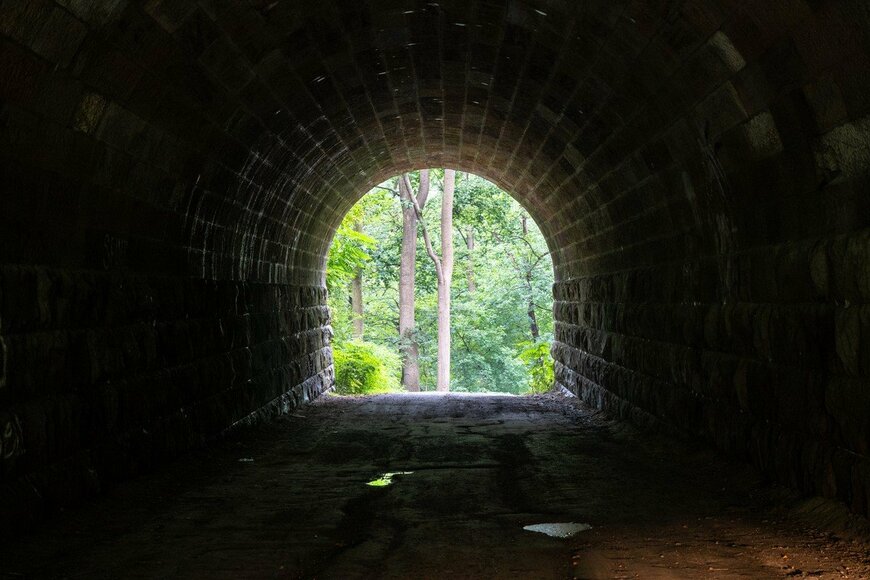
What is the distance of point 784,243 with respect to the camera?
18.3ft

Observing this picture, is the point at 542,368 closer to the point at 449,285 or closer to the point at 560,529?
the point at 449,285

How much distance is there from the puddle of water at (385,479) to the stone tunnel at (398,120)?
67.8 inches

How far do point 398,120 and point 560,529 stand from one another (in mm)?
6874

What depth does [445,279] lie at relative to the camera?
93.0 ft

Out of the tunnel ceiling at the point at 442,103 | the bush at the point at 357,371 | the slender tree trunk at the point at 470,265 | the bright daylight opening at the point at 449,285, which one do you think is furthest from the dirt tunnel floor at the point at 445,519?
the slender tree trunk at the point at 470,265

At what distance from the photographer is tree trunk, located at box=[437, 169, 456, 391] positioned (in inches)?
1081

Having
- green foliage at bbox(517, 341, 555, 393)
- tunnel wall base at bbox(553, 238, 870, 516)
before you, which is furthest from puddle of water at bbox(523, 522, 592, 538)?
green foliage at bbox(517, 341, 555, 393)

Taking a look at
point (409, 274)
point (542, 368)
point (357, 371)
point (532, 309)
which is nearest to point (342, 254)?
point (357, 371)

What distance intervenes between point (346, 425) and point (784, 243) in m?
6.05

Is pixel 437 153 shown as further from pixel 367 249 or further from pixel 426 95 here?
pixel 367 249

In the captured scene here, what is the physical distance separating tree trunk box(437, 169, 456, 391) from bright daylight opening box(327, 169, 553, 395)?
0.11ft

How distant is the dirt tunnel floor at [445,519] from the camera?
4254mm

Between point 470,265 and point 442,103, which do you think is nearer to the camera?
point 442,103

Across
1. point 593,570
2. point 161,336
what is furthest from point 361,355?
point 593,570
